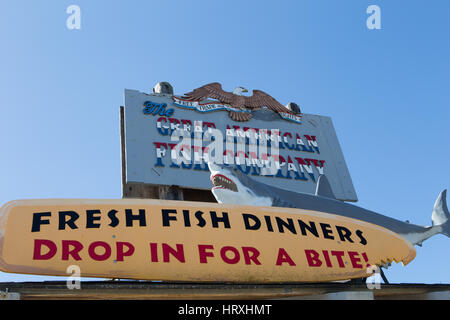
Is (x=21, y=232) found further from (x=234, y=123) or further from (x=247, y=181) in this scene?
(x=234, y=123)

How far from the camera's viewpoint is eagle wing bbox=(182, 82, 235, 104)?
17.0m

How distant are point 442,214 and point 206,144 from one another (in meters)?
6.90

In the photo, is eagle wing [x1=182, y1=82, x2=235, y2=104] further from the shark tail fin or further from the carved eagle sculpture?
the shark tail fin

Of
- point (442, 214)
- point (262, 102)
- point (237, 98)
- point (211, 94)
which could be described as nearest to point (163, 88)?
point (211, 94)

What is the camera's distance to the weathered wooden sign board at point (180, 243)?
221 inches

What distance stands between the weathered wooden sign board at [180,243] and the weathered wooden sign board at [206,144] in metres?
7.85

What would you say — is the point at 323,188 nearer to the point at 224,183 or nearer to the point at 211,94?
the point at 224,183

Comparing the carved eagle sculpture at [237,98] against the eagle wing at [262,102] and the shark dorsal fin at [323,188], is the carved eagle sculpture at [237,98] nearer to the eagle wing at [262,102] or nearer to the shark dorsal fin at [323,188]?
the eagle wing at [262,102]

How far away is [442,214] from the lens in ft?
39.5

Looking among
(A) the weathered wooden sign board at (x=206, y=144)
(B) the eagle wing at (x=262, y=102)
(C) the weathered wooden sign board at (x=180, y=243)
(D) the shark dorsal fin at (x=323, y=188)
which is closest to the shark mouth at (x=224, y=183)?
(D) the shark dorsal fin at (x=323, y=188)

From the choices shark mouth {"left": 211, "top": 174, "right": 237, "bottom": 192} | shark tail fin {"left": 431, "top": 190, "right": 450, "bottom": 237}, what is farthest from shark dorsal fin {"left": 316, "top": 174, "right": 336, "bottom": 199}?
→ shark mouth {"left": 211, "top": 174, "right": 237, "bottom": 192}

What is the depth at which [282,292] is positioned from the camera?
5.91 metres
